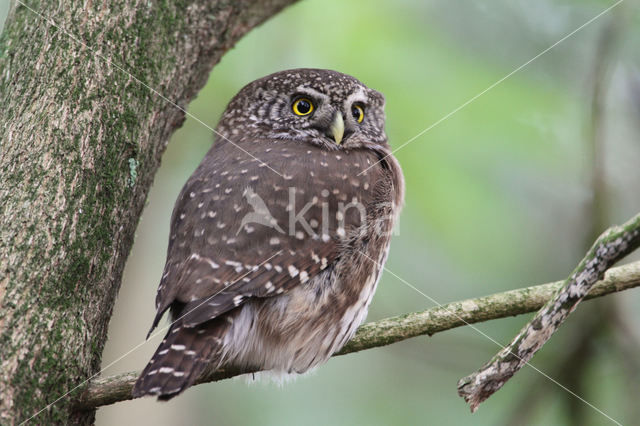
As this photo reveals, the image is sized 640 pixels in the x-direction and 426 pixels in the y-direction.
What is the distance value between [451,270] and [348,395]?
1.37 metres

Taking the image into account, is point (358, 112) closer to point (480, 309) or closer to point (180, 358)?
point (480, 309)

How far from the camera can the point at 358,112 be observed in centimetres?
392

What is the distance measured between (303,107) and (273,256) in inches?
50.0

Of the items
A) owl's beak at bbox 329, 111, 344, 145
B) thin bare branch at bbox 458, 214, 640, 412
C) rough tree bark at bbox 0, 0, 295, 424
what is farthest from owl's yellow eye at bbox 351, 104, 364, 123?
thin bare branch at bbox 458, 214, 640, 412

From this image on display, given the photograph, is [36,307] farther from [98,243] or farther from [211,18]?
[211,18]

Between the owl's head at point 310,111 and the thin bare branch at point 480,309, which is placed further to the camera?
the owl's head at point 310,111

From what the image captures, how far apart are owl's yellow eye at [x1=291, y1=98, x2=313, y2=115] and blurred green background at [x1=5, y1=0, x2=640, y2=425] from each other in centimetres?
111

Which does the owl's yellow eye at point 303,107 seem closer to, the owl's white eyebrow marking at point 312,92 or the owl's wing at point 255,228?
the owl's white eyebrow marking at point 312,92

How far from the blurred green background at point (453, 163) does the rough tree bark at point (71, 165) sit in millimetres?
1905

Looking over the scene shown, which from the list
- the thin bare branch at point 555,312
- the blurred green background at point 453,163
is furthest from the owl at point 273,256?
the blurred green background at point 453,163

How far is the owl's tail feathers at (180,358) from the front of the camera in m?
2.33

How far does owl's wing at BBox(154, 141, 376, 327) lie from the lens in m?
2.74

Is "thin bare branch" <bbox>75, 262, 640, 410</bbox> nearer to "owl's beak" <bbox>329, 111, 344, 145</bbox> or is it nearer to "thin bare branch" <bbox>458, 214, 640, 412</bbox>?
"thin bare branch" <bbox>458, 214, 640, 412</bbox>

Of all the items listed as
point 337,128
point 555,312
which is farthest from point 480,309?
point 337,128
